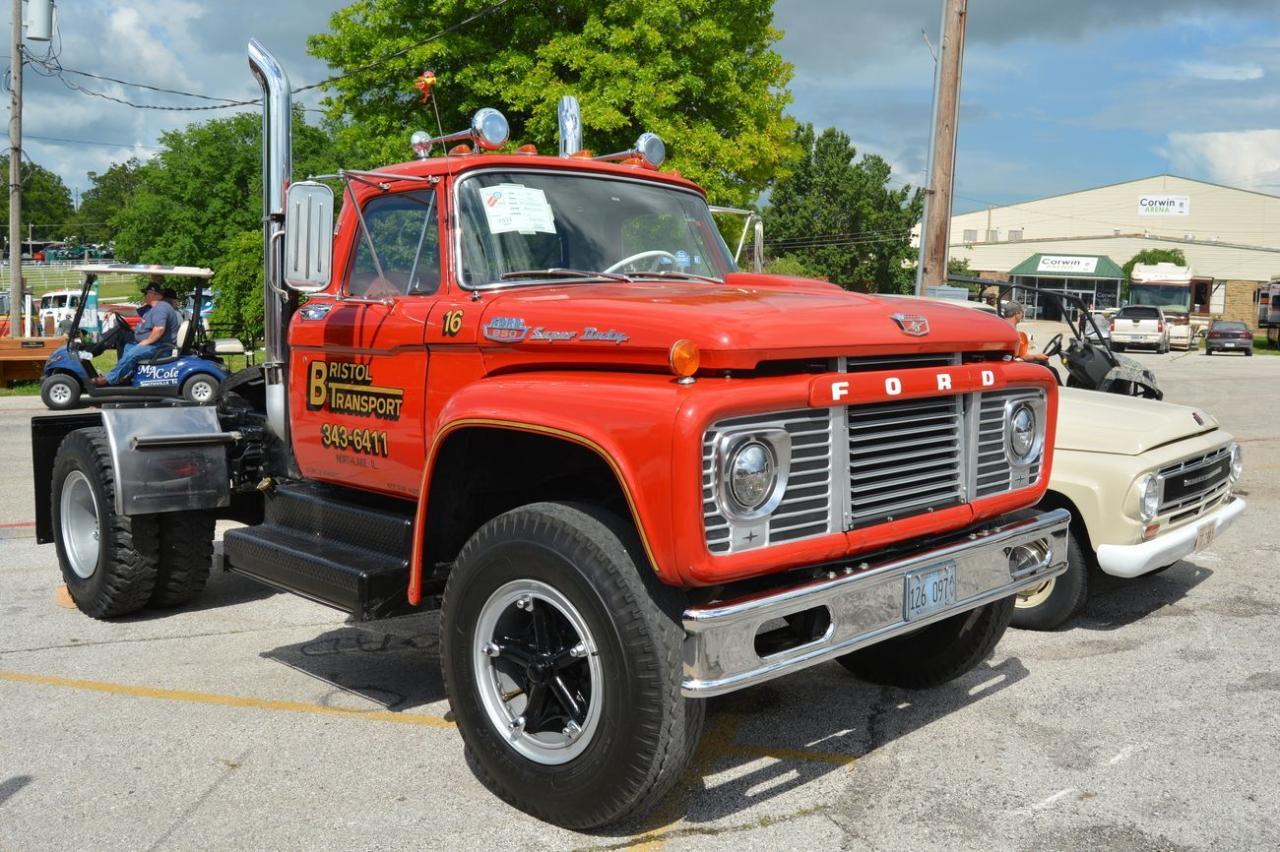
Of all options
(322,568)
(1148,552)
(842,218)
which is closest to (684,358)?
(322,568)

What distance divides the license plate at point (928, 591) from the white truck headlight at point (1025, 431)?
666mm

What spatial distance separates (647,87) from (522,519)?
1497cm

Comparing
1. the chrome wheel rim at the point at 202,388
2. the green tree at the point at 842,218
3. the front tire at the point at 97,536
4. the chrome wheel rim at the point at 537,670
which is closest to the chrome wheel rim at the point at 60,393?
the chrome wheel rim at the point at 202,388

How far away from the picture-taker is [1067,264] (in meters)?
70.5

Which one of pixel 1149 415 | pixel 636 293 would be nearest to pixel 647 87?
pixel 1149 415

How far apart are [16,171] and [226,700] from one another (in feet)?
74.2

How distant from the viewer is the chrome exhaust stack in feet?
17.3

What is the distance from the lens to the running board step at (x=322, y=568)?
4309mm

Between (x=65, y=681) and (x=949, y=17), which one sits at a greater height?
(x=949, y=17)

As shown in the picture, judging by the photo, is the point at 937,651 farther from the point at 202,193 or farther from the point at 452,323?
the point at 202,193

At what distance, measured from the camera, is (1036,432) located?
4484 millimetres

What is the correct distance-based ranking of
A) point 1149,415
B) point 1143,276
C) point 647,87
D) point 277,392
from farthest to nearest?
point 1143,276
point 647,87
point 1149,415
point 277,392

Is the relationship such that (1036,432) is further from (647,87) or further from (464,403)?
(647,87)

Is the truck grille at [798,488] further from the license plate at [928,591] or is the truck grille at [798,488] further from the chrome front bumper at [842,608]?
the license plate at [928,591]
